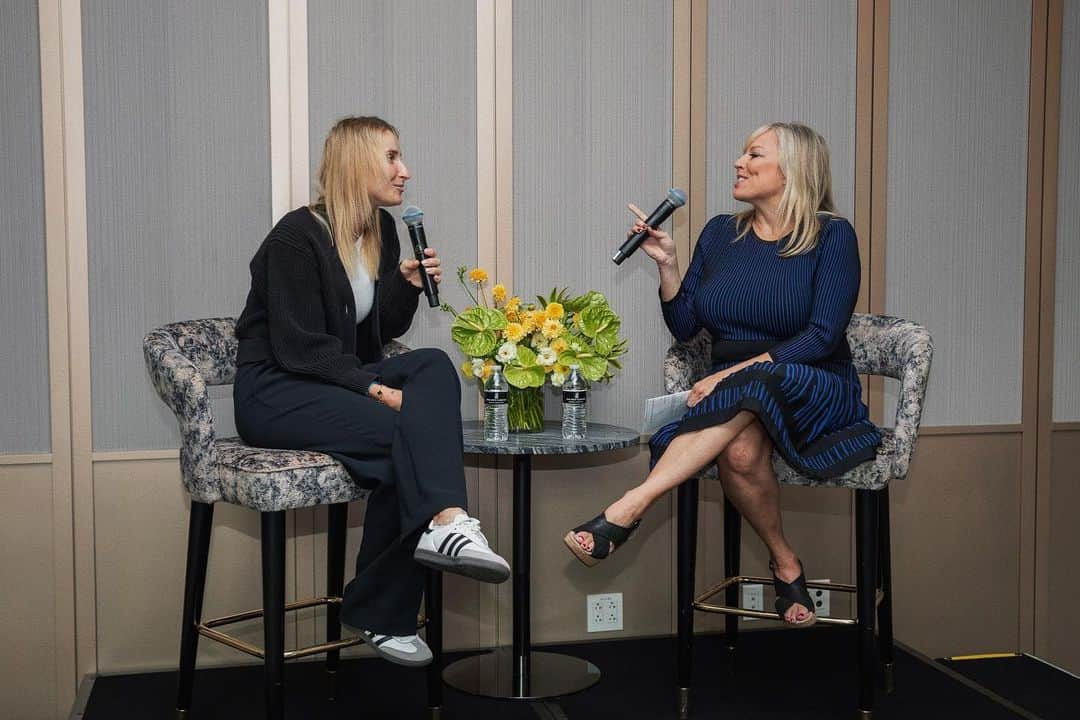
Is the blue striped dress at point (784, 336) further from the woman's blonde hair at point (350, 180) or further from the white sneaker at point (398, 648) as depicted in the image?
the woman's blonde hair at point (350, 180)

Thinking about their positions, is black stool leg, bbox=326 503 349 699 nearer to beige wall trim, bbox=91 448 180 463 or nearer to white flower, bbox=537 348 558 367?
beige wall trim, bbox=91 448 180 463

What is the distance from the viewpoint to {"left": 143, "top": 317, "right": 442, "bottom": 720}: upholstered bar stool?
220 centimetres

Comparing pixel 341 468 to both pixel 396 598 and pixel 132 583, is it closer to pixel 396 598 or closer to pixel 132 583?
pixel 396 598

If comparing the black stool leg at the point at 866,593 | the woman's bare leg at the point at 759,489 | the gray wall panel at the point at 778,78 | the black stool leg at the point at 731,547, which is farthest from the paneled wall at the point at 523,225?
the black stool leg at the point at 866,593

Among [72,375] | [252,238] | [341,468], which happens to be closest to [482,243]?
[252,238]

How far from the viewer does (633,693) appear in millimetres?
2670

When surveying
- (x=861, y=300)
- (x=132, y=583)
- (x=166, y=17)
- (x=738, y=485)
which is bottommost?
(x=132, y=583)

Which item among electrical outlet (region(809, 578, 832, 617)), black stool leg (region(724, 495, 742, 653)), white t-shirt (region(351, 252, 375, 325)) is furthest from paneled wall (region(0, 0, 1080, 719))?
white t-shirt (region(351, 252, 375, 325))

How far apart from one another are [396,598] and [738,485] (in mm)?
828

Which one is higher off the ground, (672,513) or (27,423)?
(27,423)

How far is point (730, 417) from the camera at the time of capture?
241cm

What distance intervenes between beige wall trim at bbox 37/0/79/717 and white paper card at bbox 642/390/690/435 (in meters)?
1.45

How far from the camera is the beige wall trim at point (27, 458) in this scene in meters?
2.70

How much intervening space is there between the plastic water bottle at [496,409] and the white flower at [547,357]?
0.10 meters
